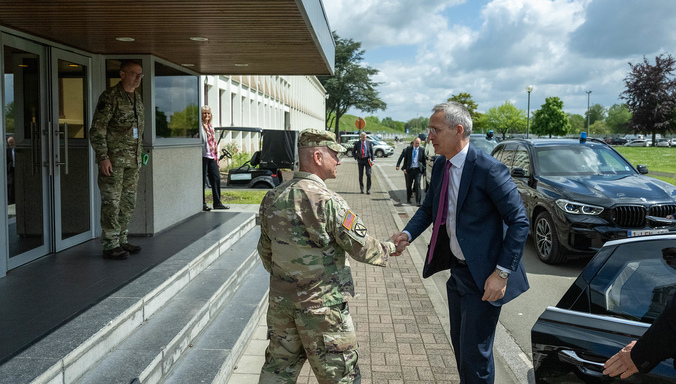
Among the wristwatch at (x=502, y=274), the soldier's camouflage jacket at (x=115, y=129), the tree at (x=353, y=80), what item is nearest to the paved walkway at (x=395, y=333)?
the wristwatch at (x=502, y=274)

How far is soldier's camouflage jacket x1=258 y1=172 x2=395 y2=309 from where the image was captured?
314cm

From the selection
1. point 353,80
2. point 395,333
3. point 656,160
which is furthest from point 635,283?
point 353,80

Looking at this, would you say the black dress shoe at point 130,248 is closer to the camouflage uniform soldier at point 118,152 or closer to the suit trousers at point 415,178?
the camouflage uniform soldier at point 118,152

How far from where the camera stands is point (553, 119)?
386 ft

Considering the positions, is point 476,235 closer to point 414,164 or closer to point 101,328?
point 101,328

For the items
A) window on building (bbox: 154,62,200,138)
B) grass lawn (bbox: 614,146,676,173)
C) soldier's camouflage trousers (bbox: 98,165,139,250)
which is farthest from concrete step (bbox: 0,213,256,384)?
grass lawn (bbox: 614,146,676,173)

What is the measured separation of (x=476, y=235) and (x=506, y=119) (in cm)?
12726

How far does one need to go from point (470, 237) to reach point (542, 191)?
611 cm

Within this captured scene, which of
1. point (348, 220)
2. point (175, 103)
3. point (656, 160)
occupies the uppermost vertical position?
point (175, 103)

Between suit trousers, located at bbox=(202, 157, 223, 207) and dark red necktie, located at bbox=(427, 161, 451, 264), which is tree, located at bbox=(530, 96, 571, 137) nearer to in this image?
suit trousers, located at bbox=(202, 157, 223, 207)

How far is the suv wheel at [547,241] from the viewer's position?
8.46 meters

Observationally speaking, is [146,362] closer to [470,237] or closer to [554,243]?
[470,237]

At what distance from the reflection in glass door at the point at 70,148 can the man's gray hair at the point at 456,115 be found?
4927 millimetres

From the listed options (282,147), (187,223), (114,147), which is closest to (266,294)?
(114,147)
